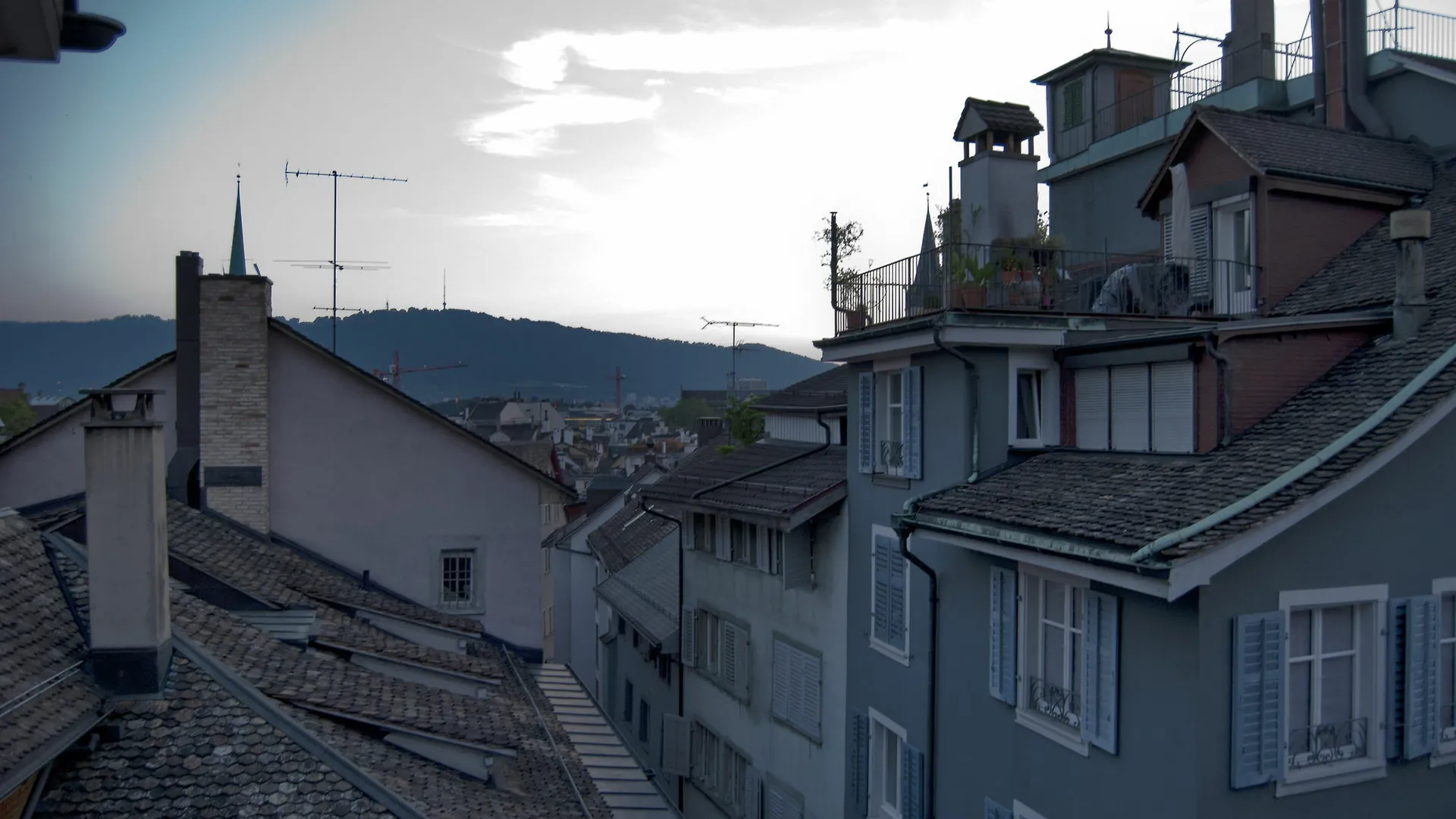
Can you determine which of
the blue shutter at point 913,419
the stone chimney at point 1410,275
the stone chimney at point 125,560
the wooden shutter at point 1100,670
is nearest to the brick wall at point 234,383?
the stone chimney at point 125,560

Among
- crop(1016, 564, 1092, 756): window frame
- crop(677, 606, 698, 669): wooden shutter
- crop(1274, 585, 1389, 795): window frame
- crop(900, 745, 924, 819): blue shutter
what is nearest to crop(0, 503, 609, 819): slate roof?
Result: crop(900, 745, 924, 819): blue shutter

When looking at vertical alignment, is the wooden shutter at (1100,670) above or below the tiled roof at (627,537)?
above

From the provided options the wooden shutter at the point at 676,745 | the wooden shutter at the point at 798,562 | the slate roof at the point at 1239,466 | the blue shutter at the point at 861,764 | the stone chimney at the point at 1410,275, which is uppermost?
the stone chimney at the point at 1410,275

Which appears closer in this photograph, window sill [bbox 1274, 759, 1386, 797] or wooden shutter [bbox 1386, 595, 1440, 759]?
window sill [bbox 1274, 759, 1386, 797]

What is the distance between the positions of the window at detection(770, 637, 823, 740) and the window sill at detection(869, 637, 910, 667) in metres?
2.35

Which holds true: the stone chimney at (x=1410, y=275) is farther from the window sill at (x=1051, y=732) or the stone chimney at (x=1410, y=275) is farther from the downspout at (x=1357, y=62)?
the downspout at (x=1357, y=62)

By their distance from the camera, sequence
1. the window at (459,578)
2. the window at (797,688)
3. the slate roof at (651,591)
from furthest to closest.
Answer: the slate roof at (651,591)
the window at (459,578)
the window at (797,688)

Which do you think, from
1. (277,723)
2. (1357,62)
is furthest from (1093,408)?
(277,723)

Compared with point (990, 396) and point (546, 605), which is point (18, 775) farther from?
point (546, 605)

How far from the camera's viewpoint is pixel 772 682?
19.8 metres

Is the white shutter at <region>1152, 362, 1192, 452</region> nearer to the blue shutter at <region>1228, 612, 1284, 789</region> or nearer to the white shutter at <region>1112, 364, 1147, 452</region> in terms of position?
the white shutter at <region>1112, 364, 1147, 452</region>

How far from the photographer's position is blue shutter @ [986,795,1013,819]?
1199 centimetres

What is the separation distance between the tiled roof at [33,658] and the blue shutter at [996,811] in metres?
9.14

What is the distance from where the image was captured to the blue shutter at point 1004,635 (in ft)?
38.4
